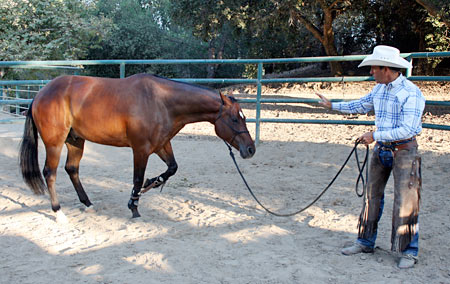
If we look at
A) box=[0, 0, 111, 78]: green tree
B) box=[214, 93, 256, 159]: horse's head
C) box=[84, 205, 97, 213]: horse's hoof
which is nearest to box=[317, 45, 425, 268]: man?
box=[214, 93, 256, 159]: horse's head

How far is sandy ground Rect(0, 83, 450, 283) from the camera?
3057 mm

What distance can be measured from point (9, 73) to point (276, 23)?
11.0m

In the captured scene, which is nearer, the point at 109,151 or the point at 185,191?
the point at 185,191

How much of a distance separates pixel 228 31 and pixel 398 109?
20.8 m

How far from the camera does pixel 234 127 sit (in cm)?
415

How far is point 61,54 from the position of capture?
18656 millimetres

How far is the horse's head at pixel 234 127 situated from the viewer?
4125 mm

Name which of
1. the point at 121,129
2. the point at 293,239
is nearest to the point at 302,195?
the point at 293,239

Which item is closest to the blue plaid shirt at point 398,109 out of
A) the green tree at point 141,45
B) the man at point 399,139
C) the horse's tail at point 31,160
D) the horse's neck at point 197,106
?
the man at point 399,139

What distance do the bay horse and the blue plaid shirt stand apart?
1311 millimetres

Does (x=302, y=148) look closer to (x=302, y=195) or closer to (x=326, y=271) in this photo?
(x=302, y=195)

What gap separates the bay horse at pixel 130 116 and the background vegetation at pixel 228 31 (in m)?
7.88

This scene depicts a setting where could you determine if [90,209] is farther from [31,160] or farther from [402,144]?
[402,144]

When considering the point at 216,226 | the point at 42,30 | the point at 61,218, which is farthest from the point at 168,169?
the point at 42,30
